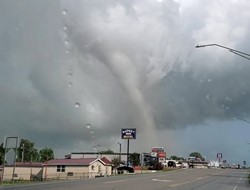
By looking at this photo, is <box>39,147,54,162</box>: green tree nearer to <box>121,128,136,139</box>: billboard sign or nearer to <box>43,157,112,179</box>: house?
<box>121,128,136,139</box>: billboard sign

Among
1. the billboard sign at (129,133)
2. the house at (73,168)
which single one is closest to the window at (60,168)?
the house at (73,168)

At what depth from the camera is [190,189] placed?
105ft

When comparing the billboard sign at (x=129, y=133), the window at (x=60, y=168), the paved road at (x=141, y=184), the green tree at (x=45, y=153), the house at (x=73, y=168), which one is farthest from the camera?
the green tree at (x=45, y=153)

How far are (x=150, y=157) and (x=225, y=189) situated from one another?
402 feet

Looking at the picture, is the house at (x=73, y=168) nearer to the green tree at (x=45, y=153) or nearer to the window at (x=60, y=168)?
the window at (x=60, y=168)

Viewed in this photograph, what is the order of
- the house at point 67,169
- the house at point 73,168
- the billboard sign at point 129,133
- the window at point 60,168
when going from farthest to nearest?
the billboard sign at point 129,133 → the window at point 60,168 → the house at point 73,168 → the house at point 67,169

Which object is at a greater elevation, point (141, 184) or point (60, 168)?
point (60, 168)

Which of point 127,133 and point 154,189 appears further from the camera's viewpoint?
point 127,133

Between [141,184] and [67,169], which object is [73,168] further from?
[141,184]

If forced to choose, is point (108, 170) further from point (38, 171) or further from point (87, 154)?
point (87, 154)

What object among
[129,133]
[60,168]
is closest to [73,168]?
[60,168]

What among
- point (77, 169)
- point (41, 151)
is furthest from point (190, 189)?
point (41, 151)

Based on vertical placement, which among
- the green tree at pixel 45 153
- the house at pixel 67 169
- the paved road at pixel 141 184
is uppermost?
the green tree at pixel 45 153

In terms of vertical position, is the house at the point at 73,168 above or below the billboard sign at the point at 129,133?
below
